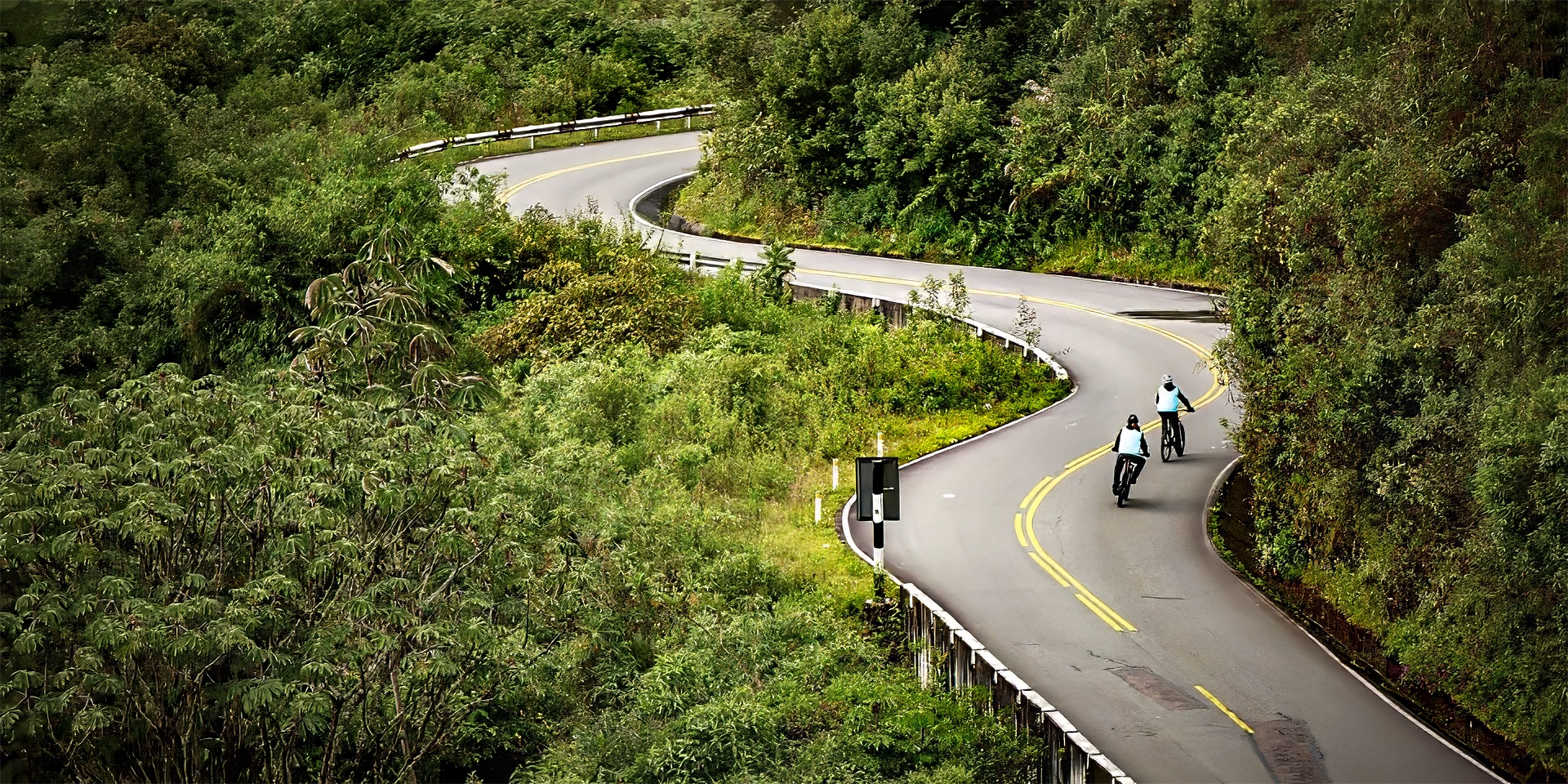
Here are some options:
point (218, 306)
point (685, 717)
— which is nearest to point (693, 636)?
point (685, 717)

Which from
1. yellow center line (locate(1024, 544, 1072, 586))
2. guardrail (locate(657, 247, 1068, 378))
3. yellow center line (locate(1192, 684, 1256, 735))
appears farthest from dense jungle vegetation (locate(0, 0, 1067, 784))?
yellow center line (locate(1192, 684, 1256, 735))

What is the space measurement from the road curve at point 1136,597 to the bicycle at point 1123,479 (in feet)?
0.65

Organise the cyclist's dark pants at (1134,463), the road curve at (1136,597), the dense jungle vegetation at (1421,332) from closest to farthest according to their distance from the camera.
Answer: the dense jungle vegetation at (1421,332) → the road curve at (1136,597) → the cyclist's dark pants at (1134,463)

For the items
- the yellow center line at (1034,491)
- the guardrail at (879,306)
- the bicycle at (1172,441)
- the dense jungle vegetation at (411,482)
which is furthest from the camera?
the guardrail at (879,306)

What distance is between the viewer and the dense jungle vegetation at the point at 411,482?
12875mm

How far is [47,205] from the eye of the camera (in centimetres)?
3186

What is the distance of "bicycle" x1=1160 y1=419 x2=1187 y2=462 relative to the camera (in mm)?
24484

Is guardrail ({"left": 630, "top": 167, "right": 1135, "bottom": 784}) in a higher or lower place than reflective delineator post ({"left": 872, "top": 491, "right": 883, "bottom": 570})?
lower

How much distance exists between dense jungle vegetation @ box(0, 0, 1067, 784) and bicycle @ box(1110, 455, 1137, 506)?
4652mm

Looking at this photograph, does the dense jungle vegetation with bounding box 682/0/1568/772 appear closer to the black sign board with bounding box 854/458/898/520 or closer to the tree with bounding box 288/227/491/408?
the black sign board with bounding box 854/458/898/520

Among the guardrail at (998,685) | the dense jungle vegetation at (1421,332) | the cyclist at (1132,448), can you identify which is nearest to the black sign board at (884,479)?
the guardrail at (998,685)

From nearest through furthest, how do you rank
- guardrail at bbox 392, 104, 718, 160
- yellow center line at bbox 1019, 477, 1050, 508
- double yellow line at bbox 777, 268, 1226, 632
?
double yellow line at bbox 777, 268, 1226, 632 → yellow center line at bbox 1019, 477, 1050, 508 → guardrail at bbox 392, 104, 718, 160

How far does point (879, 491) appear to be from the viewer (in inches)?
725

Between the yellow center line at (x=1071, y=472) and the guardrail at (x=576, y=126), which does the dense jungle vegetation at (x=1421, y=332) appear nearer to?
the yellow center line at (x=1071, y=472)
